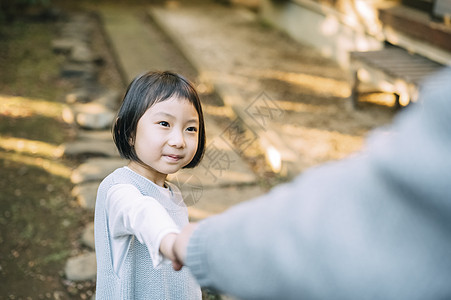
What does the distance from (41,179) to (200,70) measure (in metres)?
3.11

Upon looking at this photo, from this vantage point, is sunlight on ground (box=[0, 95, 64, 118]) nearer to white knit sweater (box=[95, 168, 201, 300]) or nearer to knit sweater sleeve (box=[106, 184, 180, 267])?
white knit sweater (box=[95, 168, 201, 300])

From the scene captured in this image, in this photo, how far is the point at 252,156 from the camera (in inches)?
172

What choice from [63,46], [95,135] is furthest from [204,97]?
[63,46]

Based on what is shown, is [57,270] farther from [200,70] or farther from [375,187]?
[200,70]

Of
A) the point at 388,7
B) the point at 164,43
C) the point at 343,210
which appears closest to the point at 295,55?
the point at 388,7

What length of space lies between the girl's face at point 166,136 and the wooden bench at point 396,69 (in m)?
3.07

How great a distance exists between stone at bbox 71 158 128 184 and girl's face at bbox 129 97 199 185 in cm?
233

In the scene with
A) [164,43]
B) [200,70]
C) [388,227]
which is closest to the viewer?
[388,227]

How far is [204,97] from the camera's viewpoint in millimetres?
5762

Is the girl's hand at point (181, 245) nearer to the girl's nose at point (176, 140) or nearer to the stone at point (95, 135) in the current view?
the girl's nose at point (176, 140)

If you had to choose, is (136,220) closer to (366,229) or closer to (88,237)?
(366,229)

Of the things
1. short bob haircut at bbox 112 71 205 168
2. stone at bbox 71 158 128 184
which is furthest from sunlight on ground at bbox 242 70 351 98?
short bob haircut at bbox 112 71 205 168

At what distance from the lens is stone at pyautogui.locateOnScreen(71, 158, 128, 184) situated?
3.67 metres

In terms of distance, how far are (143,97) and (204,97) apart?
4.30m
